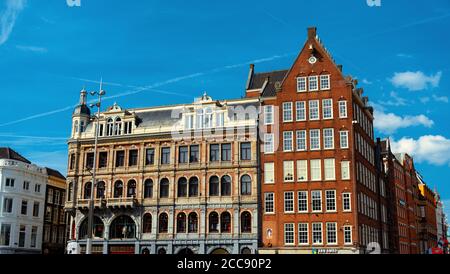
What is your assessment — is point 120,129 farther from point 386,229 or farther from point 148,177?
point 386,229

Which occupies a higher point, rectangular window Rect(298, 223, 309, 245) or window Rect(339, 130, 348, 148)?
window Rect(339, 130, 348, 148)

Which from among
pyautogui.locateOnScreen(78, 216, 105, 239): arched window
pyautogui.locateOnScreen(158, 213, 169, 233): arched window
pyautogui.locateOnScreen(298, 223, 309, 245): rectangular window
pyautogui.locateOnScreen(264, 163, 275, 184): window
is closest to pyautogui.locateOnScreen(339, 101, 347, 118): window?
pyautogui.locateOnScreen(264, 163, 275, 184): window

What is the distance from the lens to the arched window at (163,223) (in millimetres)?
59688

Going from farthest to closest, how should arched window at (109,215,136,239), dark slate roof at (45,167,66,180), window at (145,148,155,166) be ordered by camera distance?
dark slate roof at (45,167,66,180) < window at (145,148,155,166) < arched window at (109,215,136,239)

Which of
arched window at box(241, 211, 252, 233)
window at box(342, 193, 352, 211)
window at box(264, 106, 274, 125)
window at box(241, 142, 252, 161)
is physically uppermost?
window at box(264, 106, 274, 125)

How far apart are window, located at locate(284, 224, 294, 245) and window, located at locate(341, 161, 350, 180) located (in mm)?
7534

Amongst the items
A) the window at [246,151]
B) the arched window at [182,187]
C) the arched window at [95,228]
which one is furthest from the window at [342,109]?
the arched window at [95,228]

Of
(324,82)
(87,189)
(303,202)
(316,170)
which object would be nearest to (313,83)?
(324,82)

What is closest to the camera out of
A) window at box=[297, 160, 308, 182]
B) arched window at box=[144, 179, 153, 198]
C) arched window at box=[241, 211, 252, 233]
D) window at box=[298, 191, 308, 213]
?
window at box=[298, 191, 308, 213]

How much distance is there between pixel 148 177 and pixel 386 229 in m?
32.4

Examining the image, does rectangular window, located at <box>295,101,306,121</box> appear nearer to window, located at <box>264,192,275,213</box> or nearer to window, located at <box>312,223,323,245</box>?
window, located at <box>264,192,275,213</box>

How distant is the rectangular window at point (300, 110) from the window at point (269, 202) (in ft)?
28.8

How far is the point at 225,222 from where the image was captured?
188ft

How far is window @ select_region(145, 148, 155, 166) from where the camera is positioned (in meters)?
62.0
